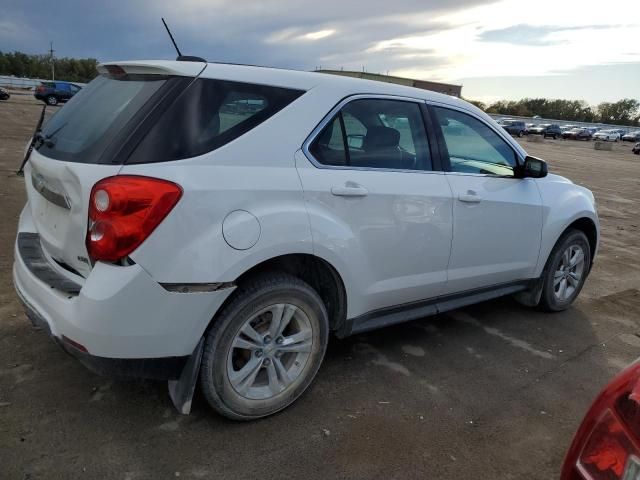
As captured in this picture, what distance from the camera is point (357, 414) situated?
9.68 ft

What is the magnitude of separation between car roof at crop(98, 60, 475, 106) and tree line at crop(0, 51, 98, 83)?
3585 inches

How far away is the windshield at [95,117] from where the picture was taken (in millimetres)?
2484

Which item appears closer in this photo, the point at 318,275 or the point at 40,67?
the point at 318,275

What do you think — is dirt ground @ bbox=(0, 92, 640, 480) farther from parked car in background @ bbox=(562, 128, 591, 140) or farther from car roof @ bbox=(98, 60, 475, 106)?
parked car in background @ bbox=(562, 128, 591, 140)

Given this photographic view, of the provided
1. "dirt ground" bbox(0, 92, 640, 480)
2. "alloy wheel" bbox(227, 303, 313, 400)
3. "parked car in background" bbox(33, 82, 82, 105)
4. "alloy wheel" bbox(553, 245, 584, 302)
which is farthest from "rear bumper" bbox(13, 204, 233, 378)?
"parked car in background" bbox(33, 82, 82, 105)

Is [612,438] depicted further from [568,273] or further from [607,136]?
[607,136]

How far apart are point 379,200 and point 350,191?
0.22 m

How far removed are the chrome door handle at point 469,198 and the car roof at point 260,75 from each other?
0.75 meters

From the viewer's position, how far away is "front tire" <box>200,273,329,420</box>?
2.54 meters

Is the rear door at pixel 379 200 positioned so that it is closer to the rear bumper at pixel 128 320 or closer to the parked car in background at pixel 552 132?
the rear bumper at pixel 128 320

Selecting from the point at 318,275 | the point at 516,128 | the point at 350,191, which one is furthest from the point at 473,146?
the point at 516,128

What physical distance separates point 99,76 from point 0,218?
12.9 feet

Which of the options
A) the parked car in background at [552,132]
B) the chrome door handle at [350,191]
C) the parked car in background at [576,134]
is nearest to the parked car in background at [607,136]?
the parked car in background at [576,134]

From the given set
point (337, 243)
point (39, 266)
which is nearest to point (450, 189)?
point (337, 243)
